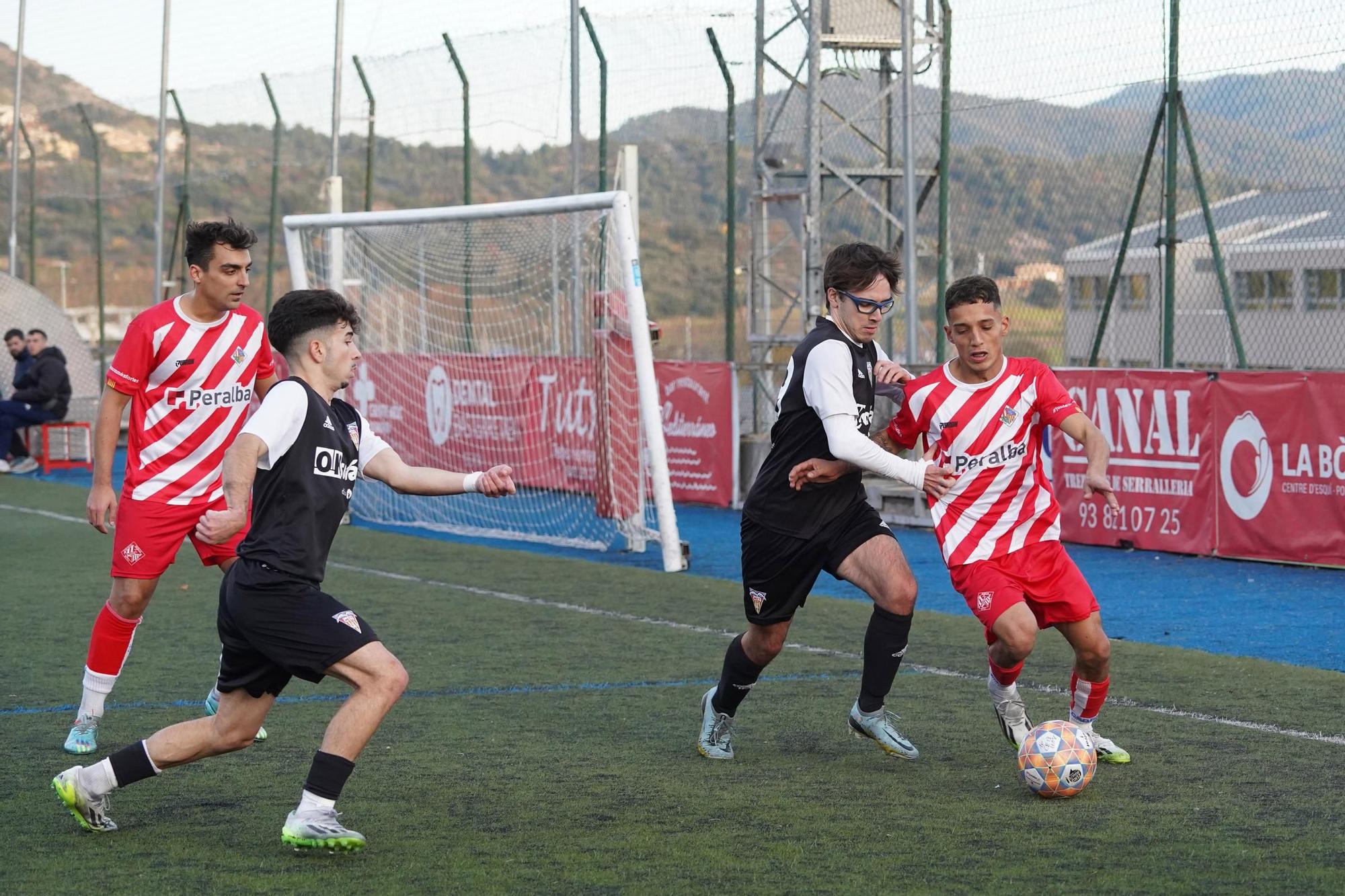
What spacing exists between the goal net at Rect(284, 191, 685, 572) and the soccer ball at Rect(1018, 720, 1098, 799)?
7.63 metres

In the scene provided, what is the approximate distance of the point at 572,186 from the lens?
17938 mm

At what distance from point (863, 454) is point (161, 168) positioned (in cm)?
2258

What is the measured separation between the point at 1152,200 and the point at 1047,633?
5.47 metres

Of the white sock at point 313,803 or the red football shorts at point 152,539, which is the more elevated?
the red football shorts at point 152,539

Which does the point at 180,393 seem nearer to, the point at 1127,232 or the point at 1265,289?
the point at 1127,232

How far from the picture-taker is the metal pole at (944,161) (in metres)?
14.2

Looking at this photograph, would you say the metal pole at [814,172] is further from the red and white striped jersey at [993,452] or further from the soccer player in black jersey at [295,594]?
the soccer player in black jersey at [295,594]

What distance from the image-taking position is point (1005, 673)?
18.2 feet

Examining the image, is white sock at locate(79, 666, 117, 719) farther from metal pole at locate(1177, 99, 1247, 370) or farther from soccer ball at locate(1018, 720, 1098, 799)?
metal pole at locate(1177, 99, 1247, 370)

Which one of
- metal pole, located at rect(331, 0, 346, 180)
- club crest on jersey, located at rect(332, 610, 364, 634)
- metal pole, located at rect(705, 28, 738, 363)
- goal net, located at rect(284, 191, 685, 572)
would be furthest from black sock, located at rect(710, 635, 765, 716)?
metal pole, located at rect(331, 0, 346, 180)

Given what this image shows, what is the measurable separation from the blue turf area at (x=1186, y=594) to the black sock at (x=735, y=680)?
3.26m

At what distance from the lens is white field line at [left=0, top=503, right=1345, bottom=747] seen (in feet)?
20.3

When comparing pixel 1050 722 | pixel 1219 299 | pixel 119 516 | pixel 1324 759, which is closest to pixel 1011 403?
pixel 1050 722

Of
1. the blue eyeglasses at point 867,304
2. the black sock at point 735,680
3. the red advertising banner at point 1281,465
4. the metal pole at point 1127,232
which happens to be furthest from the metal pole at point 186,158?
the blue eyeglasses at point 867,304
